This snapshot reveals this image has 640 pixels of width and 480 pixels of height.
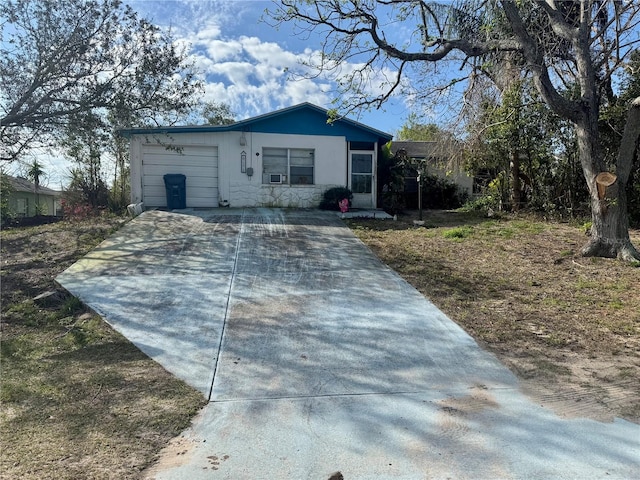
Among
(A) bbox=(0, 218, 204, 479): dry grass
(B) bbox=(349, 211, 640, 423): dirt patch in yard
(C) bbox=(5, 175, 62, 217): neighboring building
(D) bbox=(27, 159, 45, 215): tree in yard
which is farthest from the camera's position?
(C) bbox=(5, 175, 62, 217): neighboring building

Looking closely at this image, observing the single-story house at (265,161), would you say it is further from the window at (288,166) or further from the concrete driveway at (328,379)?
the concrete driveway at (328,379)

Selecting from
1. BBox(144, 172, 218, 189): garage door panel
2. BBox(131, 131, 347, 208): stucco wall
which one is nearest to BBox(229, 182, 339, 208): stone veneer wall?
BBox(131, 131, 347, 208): stucco wall

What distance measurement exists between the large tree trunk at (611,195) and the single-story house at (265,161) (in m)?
7.92

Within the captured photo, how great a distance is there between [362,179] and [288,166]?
2681 mm

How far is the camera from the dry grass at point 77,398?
8.91 feet

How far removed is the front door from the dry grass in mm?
11165

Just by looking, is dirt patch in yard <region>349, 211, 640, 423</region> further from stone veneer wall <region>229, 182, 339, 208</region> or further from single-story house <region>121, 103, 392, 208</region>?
single-story house <region>121, 103, 392, 208</region>

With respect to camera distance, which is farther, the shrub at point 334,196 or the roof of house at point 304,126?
the shrub at point 334,196

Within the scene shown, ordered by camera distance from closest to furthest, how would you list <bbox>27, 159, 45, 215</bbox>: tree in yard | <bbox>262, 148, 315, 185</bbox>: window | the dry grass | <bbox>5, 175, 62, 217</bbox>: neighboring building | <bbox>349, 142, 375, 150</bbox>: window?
the dry grass, <bbox>27, 159, 45, 215</bbox>: tree in yard, <bbox>262, 148, 315, 185</bbox>: window, <bbox>349, 142, 375, 150</bbox>: window, <bbox>5, 175, 62, 217</bbox>: neighboring building

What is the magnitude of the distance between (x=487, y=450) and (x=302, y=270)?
5101 mm

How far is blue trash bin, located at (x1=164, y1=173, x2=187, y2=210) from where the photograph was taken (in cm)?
1432

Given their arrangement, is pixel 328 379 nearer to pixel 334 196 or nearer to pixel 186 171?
pixel 334 196

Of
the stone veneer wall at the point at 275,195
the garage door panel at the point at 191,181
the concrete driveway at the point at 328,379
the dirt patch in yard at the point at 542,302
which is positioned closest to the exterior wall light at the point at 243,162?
the stone veneer wall at the point at 275,195

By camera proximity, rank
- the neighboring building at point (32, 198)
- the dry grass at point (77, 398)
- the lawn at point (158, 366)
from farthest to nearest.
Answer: the neighboring building at point (32, 198), the lawn at point (158, 366), the dry grass at point (77, 398)
